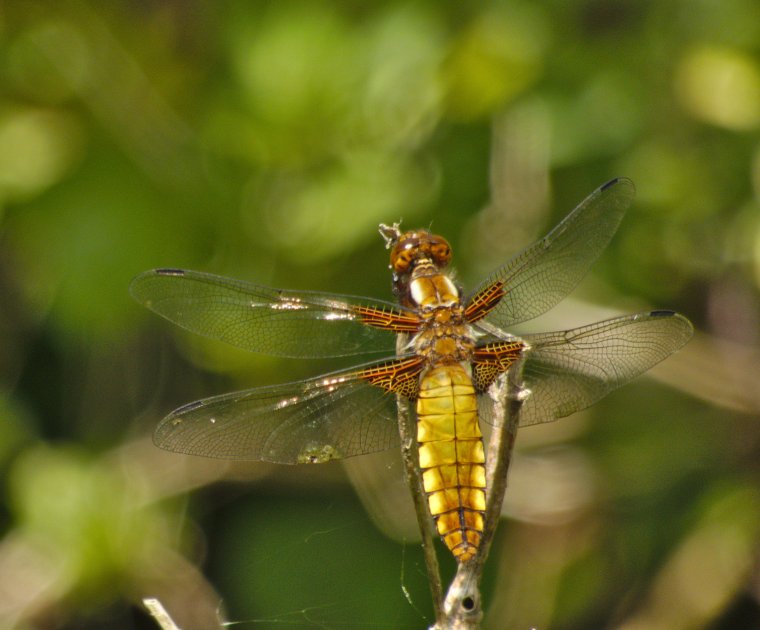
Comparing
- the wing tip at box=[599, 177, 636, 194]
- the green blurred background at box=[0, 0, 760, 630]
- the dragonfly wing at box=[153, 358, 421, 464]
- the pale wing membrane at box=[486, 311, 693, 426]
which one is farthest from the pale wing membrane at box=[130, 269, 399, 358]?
the green blurred background at box=[0, 0, 760, 630]

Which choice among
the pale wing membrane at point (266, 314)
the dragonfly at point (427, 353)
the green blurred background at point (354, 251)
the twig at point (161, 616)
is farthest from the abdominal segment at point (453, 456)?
the green blurred background at point (354, 251)

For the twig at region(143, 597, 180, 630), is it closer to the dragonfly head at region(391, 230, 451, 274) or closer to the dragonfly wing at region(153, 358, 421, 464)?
the dragonfly wing at region(153, 358, 421, 464)

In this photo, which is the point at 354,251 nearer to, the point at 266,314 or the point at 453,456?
the point at 266,314

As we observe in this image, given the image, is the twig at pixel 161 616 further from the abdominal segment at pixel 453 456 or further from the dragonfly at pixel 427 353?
the abdominal segment at pixel 453 456

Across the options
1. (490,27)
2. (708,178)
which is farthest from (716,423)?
(490,27)

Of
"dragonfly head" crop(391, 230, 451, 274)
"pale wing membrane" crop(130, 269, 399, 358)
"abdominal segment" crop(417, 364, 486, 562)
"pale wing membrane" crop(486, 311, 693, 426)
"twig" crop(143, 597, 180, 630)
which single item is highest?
"dragonfly head" crop(391, 230, 451, 274)

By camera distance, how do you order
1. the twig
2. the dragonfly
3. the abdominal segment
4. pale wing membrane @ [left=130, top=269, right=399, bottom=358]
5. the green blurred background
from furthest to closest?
the green blurred background → pale wing membrane @ [left=130, top=269, right=399, bottom=358] → the dragonfly → the abdominal segment → the twig

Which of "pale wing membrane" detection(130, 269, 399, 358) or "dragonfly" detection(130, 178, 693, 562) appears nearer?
"dragonfly" detection(130, 178, 693, 562)

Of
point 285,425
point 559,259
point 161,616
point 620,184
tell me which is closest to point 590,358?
point 559,259
